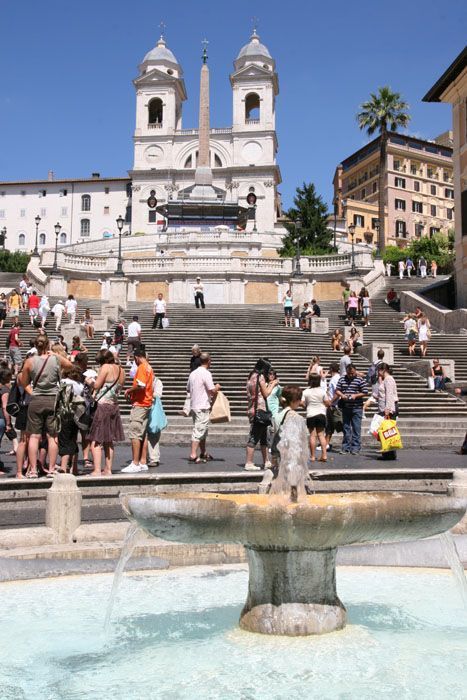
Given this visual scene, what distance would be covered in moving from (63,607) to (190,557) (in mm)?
1569

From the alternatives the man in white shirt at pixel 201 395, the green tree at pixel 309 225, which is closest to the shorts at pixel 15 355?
the man in white shirt at pixel 201 395

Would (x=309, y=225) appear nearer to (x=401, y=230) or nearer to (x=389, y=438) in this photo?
(x=401, y=230)

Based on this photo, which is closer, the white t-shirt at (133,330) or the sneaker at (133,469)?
the sneaker at (133,469)

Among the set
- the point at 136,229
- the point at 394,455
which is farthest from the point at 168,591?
the point at 136,229

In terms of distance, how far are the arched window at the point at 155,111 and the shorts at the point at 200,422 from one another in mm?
88277

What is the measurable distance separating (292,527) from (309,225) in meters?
63.0

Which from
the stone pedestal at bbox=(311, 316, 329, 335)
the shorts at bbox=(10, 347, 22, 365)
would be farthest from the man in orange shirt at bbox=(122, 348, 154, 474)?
the stone pedestal at bbox=(311, 316, 329, 335)

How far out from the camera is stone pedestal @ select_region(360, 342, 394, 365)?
22.8 meters

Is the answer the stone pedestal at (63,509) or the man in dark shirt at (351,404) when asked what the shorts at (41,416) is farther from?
the man in dark shirt at (351,404)

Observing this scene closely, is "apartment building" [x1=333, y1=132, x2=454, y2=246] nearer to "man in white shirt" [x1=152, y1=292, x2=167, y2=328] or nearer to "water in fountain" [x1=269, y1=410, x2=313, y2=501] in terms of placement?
"man in white shirt" [x1=152, y1=292, x2=167, y2=328]

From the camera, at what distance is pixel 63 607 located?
6.12m

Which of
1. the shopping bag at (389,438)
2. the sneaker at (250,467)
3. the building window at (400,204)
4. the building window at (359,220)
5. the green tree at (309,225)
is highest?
the building window at (400,204)

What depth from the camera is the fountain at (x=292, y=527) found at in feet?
16.0

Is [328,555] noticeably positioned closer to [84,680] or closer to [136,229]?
[84,680]
